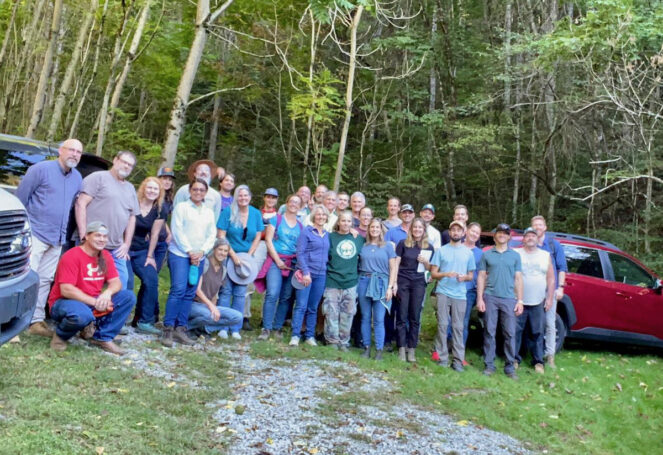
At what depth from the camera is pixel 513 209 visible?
59.5 ft

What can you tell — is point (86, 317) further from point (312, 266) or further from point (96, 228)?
point (312, 266)

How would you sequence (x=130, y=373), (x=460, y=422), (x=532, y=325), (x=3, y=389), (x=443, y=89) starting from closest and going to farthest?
1. (x=3, y=389)
2. (x=130, y=373)
3. (x=460, y=422)
4. (x=532, y=325)
5. (x=443, y=89)

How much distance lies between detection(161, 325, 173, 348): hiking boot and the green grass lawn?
15 centimetres

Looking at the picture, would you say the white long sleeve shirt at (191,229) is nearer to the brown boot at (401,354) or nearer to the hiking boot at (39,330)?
the hiking boot at (39,330)

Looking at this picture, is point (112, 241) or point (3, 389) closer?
point (3, 389)

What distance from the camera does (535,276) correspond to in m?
7.58

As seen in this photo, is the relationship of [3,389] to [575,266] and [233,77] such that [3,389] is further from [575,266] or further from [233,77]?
[233,77]

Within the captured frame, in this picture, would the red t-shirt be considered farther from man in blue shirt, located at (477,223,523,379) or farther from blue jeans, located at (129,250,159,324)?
man in blue shirt, located at (477,223,523,379)

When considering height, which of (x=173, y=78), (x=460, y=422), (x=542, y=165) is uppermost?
(x=173, y=78)

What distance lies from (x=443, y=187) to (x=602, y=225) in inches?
209

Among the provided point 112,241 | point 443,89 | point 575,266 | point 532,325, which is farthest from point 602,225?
point 112,241

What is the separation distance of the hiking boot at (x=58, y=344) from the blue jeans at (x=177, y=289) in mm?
1294

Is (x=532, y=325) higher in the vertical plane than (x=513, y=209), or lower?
lower

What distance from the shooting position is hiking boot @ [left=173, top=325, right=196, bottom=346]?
21.1 feet
